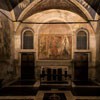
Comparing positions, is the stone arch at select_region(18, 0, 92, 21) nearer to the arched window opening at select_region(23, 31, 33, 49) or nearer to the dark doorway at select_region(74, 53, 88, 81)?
the arched window opening at select_region(23, 31, 33, 49)

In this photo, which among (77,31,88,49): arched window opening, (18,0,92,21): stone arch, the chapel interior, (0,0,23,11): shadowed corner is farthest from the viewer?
(77,31,88,49): arched window opening

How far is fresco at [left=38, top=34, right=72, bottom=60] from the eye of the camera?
82.8 feet

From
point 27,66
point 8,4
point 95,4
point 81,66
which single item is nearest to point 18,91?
point 8,4

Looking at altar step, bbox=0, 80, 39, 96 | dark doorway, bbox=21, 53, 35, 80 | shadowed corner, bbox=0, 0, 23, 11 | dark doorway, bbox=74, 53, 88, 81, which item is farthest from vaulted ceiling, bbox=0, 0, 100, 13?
altar step, bbox=0, 80, 39, 96

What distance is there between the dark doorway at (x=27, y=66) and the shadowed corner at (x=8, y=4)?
5.55 meters

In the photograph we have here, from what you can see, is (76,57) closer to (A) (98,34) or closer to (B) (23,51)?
(A) (98,34)

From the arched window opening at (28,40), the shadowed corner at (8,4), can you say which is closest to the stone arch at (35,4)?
the shadowed corner at (8,4)

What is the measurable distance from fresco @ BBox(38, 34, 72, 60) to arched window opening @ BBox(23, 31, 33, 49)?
0.96 meters

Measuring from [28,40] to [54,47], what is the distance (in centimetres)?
261

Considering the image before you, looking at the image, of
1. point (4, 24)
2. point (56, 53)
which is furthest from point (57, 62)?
point (4, 24)

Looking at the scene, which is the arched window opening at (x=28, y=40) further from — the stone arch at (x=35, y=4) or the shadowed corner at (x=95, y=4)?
the shadowed corner at (x=95, y=4)

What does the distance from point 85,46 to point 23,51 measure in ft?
18.9

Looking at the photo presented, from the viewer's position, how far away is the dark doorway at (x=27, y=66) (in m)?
24.5

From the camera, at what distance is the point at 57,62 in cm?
2489
